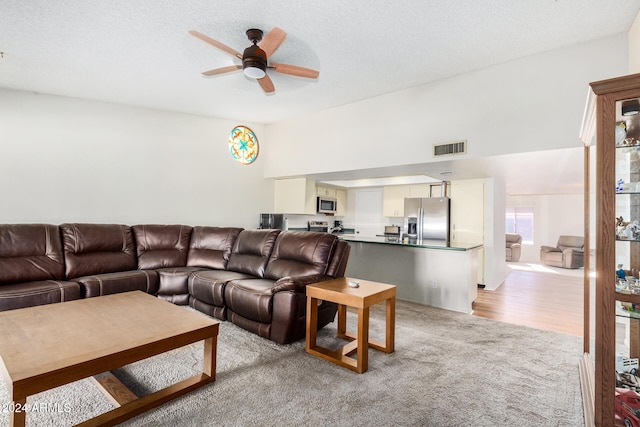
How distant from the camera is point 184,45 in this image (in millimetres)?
2938

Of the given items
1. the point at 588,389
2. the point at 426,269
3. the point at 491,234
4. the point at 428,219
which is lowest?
the point at 588,389

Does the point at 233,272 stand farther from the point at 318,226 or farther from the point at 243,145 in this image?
the point at 318,226

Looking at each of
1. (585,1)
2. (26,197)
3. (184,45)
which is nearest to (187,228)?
(26,197)

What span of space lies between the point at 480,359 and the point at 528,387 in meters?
0.42

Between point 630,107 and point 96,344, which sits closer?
point 630,107

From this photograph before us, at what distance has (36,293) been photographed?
2818 mm

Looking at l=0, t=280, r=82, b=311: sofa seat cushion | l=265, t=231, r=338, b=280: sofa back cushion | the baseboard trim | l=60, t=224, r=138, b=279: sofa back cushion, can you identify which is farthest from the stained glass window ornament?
the baseboard trim

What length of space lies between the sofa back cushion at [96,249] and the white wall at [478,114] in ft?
9.68

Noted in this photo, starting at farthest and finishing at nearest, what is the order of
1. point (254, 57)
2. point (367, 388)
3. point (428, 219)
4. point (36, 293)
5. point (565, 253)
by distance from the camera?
1. point (565, 253)
2. point (428, 219)
3. point (36, 293)
4. point (254, 57)
5. point (367, 388)

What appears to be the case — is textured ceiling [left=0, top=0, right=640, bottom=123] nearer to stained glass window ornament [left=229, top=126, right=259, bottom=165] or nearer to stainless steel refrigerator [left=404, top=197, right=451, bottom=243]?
stained glass window ornament [left=229, top=126, right=259, bottom=165]

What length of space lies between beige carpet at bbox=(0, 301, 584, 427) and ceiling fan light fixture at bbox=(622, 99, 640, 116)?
169 cm

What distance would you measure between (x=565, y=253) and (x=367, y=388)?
8347 millimetres

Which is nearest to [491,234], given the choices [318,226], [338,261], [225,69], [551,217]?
[318,226]

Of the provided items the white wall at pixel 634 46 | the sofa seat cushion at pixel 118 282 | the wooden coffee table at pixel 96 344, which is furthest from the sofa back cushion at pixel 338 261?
the white wall at pixel 634 46
